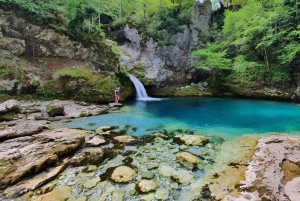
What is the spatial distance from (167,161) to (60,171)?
2.98 metres

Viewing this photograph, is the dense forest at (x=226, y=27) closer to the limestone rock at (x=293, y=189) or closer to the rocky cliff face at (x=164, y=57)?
the rocky cliff face at (x=164, y=57)

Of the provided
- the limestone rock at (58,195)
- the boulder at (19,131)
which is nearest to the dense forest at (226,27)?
the boulder at (19,131)

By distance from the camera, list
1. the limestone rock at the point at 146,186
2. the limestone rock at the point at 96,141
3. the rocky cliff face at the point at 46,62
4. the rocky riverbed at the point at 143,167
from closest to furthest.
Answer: the rocky riverbed at the point at 143,167 < the limestone rock at the point at 146,186 < the limestone rock at the point at 96,141 < the rocky cliff face at the point at 46,62

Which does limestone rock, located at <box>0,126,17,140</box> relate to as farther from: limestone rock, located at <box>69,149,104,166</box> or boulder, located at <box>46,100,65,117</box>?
boulder, located at <box>46,100,65,117</box>

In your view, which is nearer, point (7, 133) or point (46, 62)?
point (7, 133)

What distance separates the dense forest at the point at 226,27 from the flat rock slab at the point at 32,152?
10.8 metres

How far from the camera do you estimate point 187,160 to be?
5234 millimetres

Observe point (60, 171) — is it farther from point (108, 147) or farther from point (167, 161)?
point (167, 161)

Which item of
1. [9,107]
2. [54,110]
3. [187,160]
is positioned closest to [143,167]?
[187,160]

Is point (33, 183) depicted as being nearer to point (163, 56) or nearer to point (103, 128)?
point (103, 128)

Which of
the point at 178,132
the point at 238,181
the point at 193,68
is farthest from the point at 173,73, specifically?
the point at 238,181

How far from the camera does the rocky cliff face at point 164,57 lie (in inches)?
817

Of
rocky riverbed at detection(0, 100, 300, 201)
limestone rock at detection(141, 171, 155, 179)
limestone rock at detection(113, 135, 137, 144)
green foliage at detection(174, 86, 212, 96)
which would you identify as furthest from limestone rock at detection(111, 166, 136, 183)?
green foliage at detection(174, 86, 212, 96)

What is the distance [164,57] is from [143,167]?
1821cm
